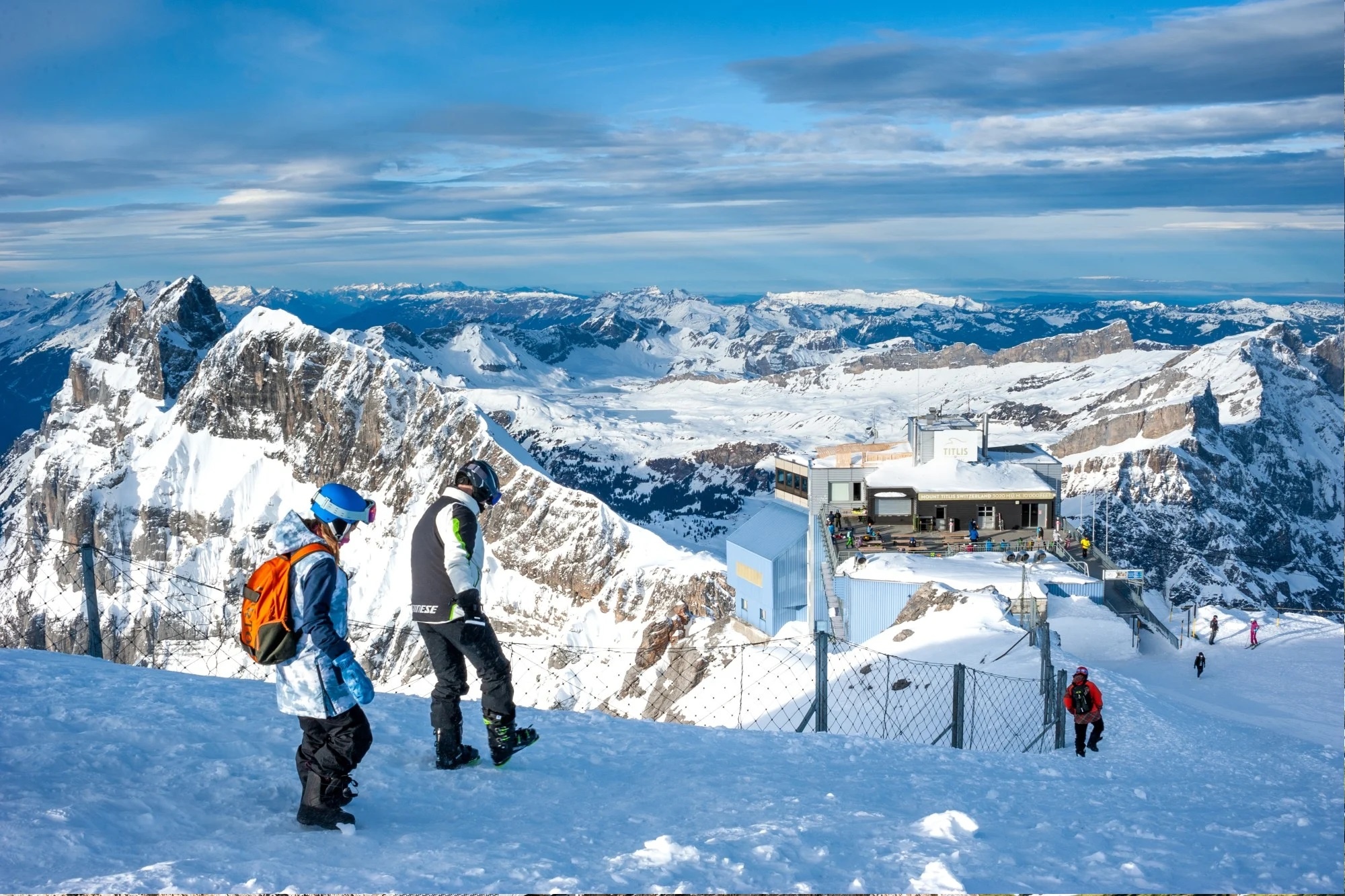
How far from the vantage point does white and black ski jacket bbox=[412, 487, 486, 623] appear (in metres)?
9.32

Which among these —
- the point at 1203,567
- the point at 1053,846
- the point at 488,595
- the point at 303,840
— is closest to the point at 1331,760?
the point at 1053,846

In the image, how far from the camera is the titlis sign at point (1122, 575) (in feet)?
117

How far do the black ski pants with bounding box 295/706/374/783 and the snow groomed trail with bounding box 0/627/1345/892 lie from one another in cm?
44

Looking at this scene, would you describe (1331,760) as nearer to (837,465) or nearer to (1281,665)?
(1281,665)

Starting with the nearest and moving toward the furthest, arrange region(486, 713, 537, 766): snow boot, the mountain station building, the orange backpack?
the orange backpack, region(486, 713, 537, 766): snow boot, the mountain station building

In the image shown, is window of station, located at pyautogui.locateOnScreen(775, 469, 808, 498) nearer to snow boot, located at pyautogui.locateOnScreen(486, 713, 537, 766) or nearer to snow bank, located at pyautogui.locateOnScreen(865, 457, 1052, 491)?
snow bank, located at pyautogui.locateOnScreen(865, 457, 1052, 491)

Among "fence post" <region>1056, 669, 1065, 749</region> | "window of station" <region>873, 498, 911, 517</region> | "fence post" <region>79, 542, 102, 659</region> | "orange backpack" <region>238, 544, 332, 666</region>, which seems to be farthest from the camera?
"window of station" <region>873, 498, 911, 517</region>

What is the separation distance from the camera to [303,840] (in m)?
7.77

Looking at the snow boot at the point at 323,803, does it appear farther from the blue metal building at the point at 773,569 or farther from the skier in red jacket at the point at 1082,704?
the blue metal building at the point at 773,569

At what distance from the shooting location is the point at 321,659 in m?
7.92

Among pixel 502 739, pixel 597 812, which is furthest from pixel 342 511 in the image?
pixel 597 812

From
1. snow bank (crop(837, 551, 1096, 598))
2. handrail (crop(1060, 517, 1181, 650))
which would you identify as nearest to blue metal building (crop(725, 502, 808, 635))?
snow bank (crop(837, 551, 1096, 598))

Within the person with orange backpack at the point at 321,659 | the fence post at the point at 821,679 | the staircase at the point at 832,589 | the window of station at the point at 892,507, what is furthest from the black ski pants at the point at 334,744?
the window of station at the point at 892,507

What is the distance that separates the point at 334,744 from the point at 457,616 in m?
1.65
